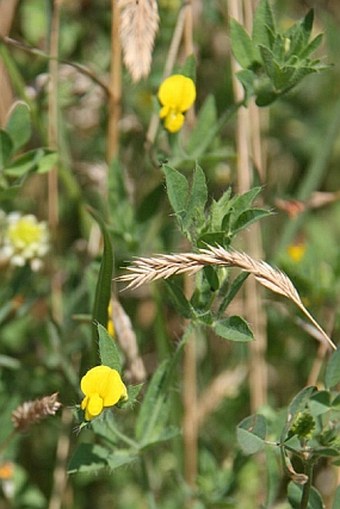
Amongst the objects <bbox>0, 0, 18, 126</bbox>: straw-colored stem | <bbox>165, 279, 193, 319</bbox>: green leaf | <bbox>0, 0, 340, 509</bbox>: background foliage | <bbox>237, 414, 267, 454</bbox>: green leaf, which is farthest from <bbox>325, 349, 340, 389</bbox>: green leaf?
<bbox>0, 0, 18, 126</bbox>: straw-colored stem

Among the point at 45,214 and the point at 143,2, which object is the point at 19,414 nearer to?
the point at 143,2

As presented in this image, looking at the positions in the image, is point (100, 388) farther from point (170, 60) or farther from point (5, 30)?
point (5, 30)

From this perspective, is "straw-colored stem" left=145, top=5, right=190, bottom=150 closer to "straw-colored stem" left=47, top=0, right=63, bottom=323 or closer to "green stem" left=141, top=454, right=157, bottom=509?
"straw-colored stem" left=47, top=0, right=63, bottom=323

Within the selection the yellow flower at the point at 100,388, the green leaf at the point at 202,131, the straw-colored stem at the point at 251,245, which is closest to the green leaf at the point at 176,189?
the yellow flower at the point at 100,388

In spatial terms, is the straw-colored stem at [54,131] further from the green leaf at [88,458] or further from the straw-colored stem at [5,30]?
the green leaf at [88,458]

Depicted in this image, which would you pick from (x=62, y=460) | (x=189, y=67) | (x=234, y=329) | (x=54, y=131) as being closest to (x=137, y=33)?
(x=189, y=67)
